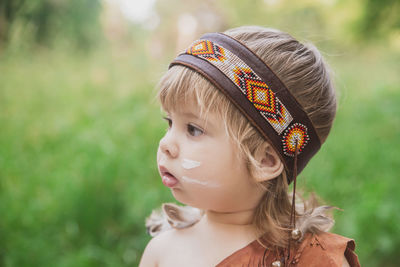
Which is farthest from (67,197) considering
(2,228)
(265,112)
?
(265,112)

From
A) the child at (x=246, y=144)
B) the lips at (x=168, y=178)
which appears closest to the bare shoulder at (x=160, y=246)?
the child at (x=246, y=144)

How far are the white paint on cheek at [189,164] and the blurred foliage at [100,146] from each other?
55 cm

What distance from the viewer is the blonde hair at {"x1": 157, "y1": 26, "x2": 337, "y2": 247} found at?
1.34 meters

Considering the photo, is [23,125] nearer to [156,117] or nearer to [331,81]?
[156,117]

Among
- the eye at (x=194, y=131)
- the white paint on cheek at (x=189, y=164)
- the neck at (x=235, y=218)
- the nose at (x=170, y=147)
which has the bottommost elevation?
the neck at (x=235, y=218)

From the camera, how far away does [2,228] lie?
8.50 feet

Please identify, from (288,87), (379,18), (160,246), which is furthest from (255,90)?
(379,18)

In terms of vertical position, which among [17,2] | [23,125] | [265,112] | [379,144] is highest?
[17,2]

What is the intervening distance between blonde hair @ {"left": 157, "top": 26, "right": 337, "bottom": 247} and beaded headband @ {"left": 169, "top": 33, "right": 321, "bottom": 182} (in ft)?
0.09

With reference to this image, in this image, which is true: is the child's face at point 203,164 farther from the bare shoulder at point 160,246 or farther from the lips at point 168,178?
the bare shoulder at point 160,246

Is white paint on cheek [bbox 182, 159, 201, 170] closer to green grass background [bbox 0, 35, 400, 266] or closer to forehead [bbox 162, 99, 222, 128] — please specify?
forehead [bbox 162, 99, 222, 128]

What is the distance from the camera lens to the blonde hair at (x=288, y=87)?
1341 millimetres

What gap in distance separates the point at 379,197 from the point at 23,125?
11.1ft

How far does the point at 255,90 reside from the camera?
4.35ft
